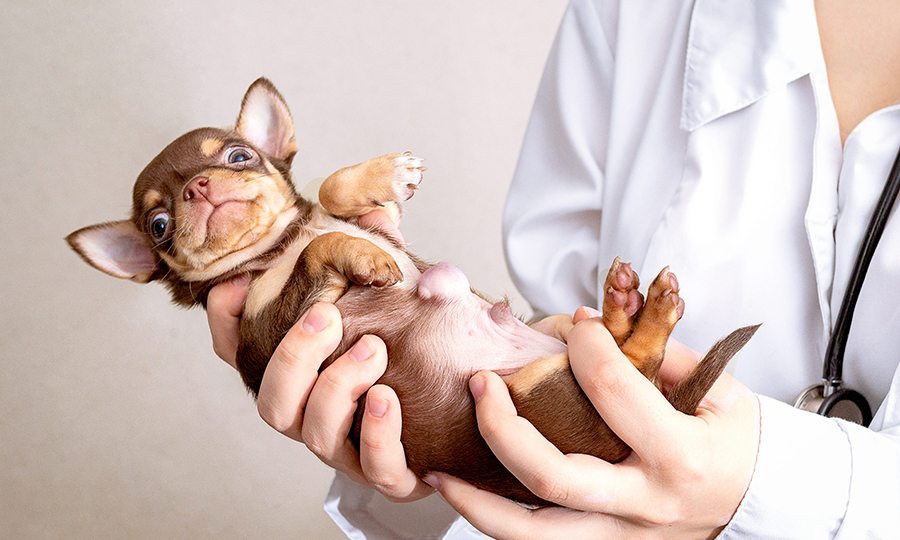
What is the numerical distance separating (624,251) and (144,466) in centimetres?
209

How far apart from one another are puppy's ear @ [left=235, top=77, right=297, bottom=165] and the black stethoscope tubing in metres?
1.32

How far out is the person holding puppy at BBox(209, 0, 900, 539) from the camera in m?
1.00

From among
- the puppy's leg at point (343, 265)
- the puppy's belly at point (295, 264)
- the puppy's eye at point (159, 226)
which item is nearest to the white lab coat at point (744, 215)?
the puppy's belly at point (295, 264)

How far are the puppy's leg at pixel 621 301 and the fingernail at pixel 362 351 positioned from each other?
43cm

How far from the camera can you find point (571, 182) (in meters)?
1.83

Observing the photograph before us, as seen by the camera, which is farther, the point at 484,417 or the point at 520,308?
the point at 520,308

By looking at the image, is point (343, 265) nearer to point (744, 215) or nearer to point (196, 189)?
point (196, 189)

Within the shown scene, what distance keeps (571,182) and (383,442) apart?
1054 mm

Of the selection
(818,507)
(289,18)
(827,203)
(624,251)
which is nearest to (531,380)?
(818,507)

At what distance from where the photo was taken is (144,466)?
2.49 meters

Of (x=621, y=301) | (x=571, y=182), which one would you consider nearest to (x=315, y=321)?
(x=621, y=301)

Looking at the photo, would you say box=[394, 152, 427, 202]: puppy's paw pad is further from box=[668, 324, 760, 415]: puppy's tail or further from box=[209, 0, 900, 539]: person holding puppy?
box=[668, 324, 760, 415]: puppy's tail

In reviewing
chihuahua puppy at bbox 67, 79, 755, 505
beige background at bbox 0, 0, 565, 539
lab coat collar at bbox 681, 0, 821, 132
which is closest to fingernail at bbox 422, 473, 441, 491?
Answer: chihuahua puppy at bbox 67, 79, 755, 505

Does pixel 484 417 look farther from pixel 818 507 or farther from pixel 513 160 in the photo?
pixel 513 160
